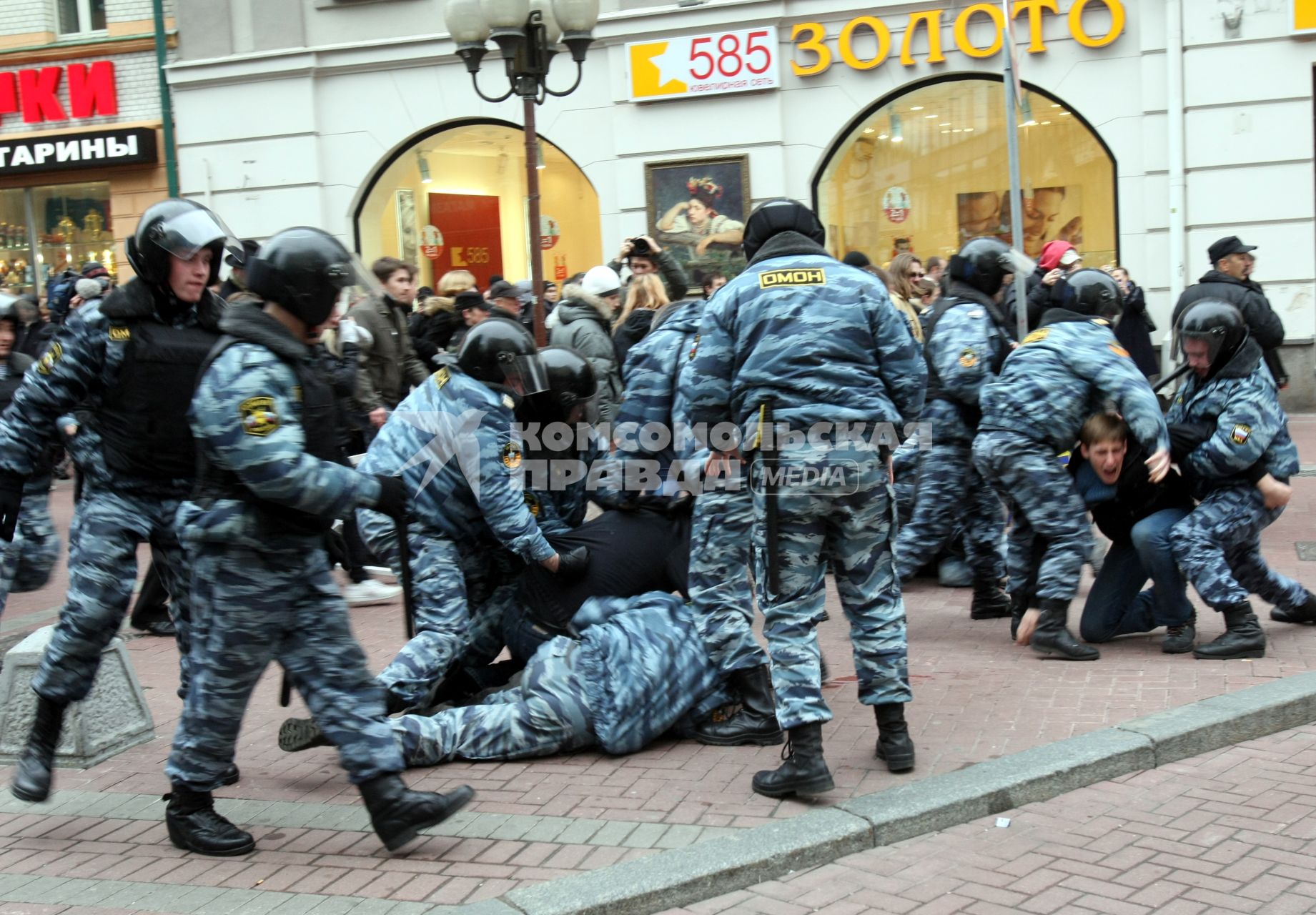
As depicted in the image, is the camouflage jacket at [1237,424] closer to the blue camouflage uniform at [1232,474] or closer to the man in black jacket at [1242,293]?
the blue camouflage uniform at [1232,474]

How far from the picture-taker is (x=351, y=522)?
8469 millimetres

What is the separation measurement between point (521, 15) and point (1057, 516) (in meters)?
5.47

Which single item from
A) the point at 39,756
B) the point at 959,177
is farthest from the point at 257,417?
the point at 959,177

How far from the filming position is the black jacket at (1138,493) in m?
6.41

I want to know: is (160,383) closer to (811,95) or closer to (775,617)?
(775,617)

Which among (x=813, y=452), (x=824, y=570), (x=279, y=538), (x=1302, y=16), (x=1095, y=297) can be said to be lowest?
(x=824, y=570)

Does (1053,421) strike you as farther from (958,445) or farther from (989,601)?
(989,601)

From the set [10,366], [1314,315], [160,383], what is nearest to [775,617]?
[160,383]

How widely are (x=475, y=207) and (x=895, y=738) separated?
1405 centimetres

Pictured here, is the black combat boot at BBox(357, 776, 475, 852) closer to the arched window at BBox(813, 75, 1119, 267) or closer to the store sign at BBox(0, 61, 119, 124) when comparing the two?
the arched window at BBox(813, 75, 1119, 267)

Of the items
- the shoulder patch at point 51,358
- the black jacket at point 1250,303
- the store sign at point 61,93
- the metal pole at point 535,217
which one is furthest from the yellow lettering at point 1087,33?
the shoulder patch at point 51,358

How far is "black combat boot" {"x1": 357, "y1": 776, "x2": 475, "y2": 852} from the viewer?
4164 mm

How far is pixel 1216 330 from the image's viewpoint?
6.09 m

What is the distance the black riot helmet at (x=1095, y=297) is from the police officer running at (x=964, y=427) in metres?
0.64
